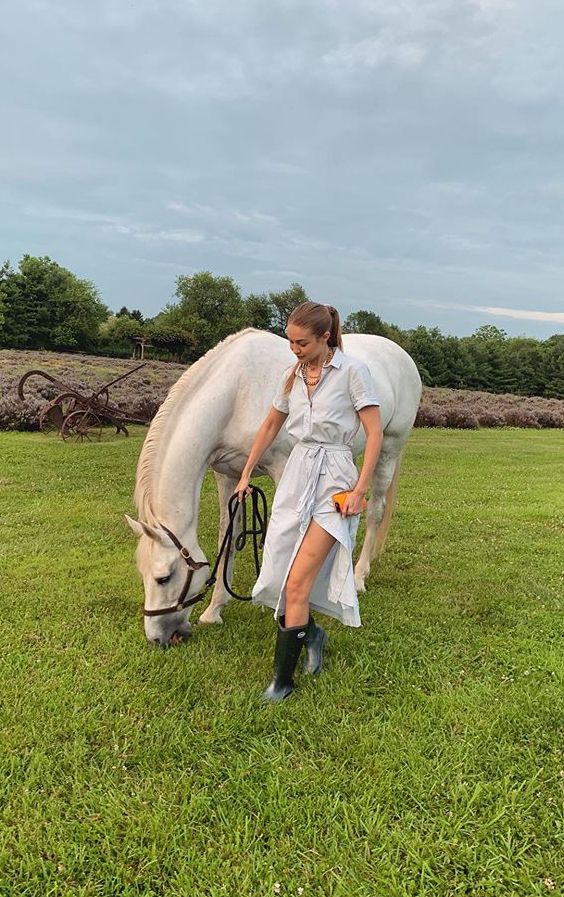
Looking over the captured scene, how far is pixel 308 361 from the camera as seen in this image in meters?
2.79

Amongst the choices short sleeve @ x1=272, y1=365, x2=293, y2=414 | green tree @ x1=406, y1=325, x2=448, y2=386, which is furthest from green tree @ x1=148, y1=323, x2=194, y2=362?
short sleeve @ x1=272, y1=365, x2=293, y2=414

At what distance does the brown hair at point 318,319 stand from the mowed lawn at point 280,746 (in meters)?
1.85

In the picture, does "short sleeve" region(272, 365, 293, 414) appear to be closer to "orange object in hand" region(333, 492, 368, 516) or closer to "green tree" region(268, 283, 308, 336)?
"orange object in hand" region(333, 492, 368, 516)

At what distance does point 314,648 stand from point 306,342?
1719mm

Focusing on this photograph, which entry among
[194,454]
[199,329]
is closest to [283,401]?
[194,454]

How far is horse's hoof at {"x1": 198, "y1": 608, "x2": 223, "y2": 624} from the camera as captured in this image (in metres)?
3.80

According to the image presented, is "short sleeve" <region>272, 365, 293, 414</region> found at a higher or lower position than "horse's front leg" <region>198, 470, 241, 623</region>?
higher

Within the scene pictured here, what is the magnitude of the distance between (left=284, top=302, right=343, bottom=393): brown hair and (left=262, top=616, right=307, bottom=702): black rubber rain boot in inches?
57.5

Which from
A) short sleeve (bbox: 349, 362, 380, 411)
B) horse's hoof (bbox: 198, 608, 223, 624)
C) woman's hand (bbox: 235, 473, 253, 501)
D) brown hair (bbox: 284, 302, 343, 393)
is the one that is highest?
brown hair (bbox: 284, 302, 343, 393)

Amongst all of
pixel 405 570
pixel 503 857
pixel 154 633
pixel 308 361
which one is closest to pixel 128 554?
pixel 154 633

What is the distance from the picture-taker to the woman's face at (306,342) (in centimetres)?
264

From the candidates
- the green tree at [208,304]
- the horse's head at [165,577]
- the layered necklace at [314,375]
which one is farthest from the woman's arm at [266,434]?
the green tree at [208,304]

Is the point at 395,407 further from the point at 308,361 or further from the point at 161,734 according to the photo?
the point at 161,734

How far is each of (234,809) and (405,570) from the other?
3103mm
